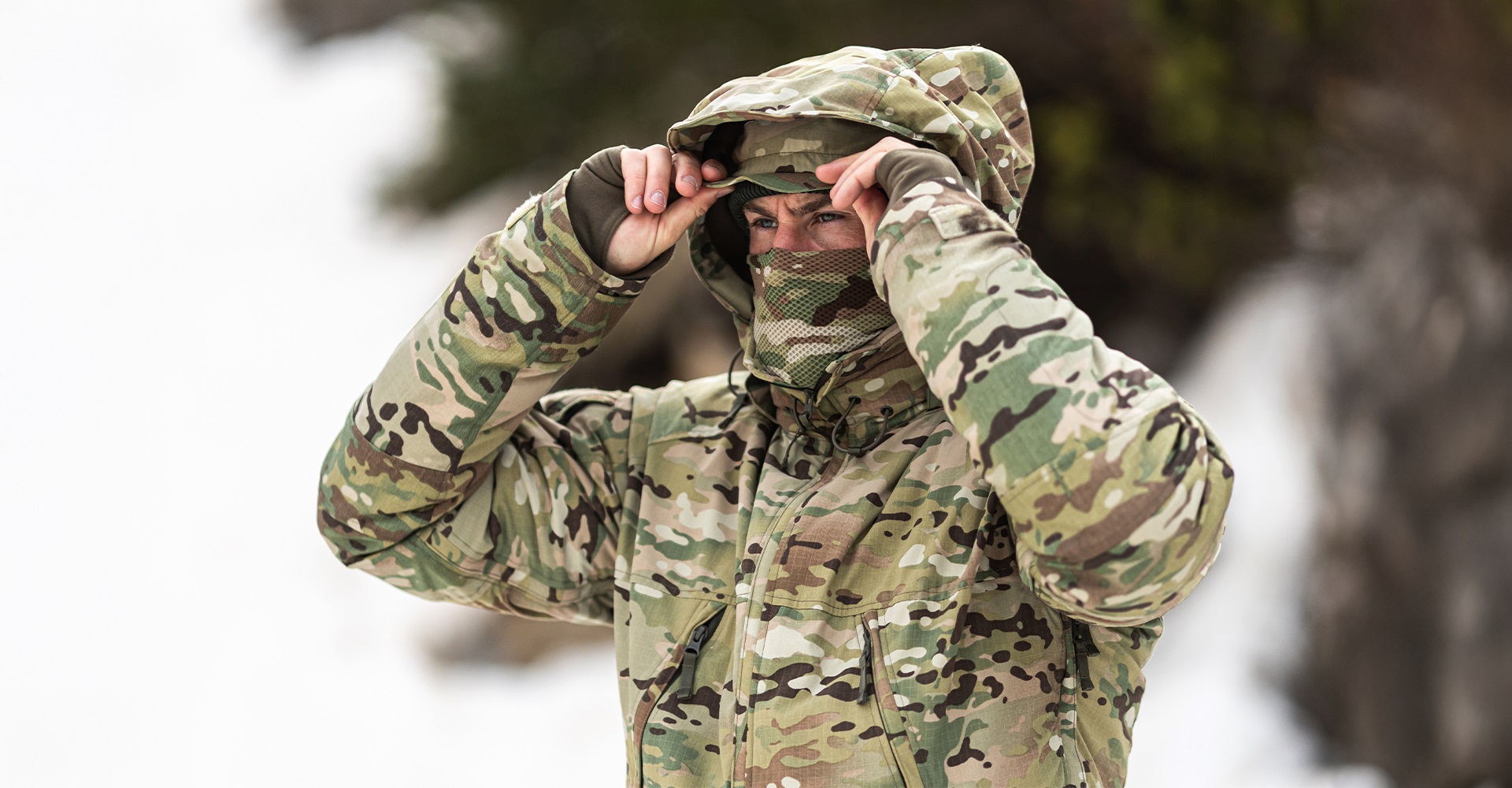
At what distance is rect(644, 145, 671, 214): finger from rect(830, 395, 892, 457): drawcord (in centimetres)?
36

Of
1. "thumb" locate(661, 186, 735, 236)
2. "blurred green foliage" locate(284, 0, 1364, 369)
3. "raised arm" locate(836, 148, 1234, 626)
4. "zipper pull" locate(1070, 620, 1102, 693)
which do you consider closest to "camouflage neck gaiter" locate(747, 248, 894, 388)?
"thumb" locate(661, 186, 735, 236)

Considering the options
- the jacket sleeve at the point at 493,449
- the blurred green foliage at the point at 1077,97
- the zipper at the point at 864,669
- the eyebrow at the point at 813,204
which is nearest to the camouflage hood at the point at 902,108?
the eyebrow at the point at 813,204

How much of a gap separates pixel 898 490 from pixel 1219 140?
462cm

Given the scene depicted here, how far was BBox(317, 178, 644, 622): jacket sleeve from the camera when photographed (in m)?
1.69

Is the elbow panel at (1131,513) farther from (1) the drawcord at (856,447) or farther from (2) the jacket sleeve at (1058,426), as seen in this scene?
(1) the drawcord at (856,447)

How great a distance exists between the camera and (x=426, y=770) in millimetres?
5496

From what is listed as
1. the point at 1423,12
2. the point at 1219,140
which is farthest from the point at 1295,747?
the point at 1423,12

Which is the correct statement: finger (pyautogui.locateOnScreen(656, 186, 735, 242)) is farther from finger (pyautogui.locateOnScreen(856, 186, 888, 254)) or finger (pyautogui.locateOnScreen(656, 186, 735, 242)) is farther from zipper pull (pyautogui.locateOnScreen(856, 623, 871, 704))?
zipper pull (pyautogui.locateOnScreen(856, 623, 871, 704))

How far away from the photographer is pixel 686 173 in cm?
169

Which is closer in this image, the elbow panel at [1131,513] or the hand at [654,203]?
the elbow panel at [1131,513]

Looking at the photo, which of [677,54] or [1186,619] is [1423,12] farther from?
[677,54]

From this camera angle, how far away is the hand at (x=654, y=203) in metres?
1.66

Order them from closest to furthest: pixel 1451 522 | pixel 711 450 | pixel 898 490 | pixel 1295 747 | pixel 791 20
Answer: pixel 898 490
pixel 711 450
pixel 1295 747
pixel 1451 522
pixel 791 20

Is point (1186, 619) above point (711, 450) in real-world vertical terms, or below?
below
